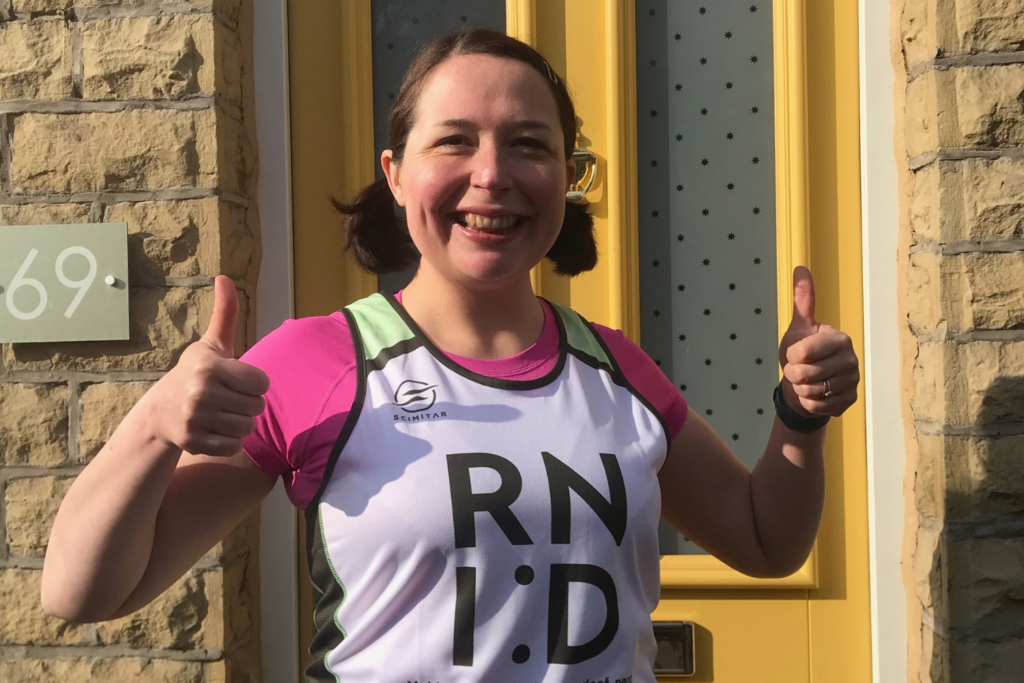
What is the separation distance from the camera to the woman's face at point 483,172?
45.0 inches

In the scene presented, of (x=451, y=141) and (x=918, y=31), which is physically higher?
(x=918, y=31)

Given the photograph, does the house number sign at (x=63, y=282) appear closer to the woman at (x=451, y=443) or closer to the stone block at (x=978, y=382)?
the woman at (x=451, y=443)

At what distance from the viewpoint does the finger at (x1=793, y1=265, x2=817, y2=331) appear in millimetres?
1233

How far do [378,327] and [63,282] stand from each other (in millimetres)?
853

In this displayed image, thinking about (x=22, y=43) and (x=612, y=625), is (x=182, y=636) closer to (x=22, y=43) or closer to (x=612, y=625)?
(x=612, y=625)

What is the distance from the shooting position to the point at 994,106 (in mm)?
1616

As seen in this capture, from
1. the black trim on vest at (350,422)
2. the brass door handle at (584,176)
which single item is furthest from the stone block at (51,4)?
the black trim on vest at (350,422)

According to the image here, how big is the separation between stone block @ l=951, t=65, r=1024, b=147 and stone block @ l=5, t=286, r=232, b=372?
1409 millimetres

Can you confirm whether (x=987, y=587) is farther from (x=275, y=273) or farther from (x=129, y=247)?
(x=129, y=247)

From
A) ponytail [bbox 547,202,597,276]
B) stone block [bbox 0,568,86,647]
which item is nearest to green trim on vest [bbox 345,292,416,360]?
ponytail [bbox 547,202,597,276]

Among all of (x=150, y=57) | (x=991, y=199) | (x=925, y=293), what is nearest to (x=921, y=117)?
(x=991, y=199)

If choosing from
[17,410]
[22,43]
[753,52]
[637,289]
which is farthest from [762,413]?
[22,43]

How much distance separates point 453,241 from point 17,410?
3.43ft

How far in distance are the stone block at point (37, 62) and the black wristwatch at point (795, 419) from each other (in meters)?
1.40
